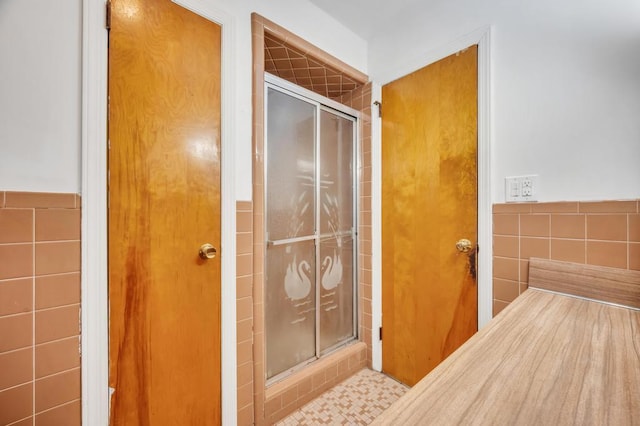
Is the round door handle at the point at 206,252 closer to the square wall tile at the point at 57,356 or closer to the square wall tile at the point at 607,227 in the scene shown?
the square wall tile at the point at 57,356

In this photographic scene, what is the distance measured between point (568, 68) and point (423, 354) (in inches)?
64.1

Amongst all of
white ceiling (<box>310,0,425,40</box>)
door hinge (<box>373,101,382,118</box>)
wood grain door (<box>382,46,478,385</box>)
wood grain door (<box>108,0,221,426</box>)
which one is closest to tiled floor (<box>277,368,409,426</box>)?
wood grain door (<box>382,46,478,385</box>)

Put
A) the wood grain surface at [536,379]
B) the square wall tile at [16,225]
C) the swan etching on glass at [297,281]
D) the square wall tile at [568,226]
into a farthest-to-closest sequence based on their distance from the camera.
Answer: the swan etching on glass at [297,281] → the square wall tile at [568,226] → the square wall tile at [16,225] → the wood grain surface at [536,379]

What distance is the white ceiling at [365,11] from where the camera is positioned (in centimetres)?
161

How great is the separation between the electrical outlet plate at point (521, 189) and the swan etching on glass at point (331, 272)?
42.7 inches

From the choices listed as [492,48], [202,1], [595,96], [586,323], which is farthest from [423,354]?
[202,1]

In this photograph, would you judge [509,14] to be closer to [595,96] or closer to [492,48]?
[492,48]

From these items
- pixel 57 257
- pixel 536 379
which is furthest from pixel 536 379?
pixel 57 257

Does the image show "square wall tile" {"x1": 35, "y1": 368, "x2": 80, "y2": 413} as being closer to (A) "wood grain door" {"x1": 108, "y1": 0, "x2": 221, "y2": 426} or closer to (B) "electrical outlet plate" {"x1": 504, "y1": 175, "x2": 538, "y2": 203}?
(A) "wood grain door" {"x1": 108, "y1": 0, "x2": 221, "y2": 426}

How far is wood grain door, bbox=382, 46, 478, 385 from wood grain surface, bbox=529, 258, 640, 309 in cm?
31

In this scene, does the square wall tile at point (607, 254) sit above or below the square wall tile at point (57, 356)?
above

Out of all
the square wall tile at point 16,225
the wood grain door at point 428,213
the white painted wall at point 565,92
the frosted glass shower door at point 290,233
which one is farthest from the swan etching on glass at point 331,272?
the square wall tile at point 16,225

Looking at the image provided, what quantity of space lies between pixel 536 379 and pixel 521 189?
965 mm

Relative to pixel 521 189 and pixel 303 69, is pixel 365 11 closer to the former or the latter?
pixel 303 69
